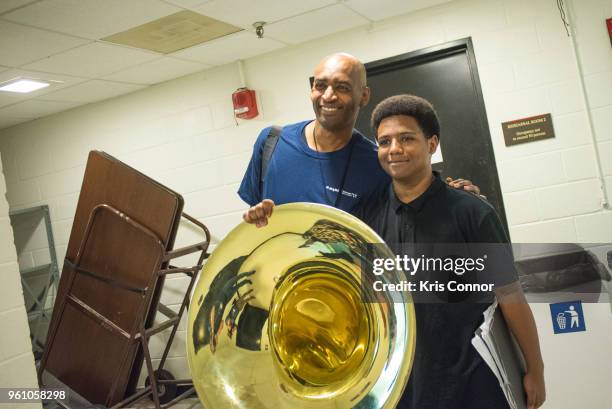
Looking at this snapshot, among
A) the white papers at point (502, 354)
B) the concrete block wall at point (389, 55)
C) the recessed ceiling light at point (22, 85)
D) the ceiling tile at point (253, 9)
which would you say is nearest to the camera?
the white papers at point (502, 354)

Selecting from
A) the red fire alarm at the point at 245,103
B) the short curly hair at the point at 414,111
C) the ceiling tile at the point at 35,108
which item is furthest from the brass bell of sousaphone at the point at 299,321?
the ceiling tile at the point at 35,108

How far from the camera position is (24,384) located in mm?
2062

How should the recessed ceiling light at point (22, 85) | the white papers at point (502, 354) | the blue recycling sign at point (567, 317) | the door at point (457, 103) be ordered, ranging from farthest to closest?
the recessed ceiling light at point (22, 85), the door at point (457, 103), the blue recycling sign at point (567, 317), the white papers at point (502, 354)

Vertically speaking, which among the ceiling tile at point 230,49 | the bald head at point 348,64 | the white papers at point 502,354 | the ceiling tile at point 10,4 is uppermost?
the ceiling tile at point 230,49

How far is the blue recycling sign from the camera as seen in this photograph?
5.74 feet

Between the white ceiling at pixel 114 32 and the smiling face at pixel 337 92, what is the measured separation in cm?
135

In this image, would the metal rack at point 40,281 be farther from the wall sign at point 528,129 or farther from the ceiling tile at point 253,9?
the wall sign at point 528,129

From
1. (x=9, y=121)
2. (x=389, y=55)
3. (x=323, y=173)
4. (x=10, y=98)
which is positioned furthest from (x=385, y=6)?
(x=9, y=121)

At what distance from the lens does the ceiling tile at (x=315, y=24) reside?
2916 millimetres

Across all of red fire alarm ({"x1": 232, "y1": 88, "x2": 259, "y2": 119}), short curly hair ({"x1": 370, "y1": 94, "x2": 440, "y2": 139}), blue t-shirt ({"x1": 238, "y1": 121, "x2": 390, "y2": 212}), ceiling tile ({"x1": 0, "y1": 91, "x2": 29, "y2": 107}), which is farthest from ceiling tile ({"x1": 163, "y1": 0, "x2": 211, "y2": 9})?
ceiling tile ({"x1": 0, "y1": 91, "x2": 29, "y2": 107})

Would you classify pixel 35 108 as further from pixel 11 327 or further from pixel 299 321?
pixel 299 321

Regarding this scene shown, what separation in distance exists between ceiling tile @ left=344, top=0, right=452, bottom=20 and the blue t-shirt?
5.21 ft

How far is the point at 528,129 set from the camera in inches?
115

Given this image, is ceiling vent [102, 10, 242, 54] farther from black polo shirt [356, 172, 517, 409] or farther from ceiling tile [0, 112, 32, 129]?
black polo shirt [356, 172, 517, 409]
